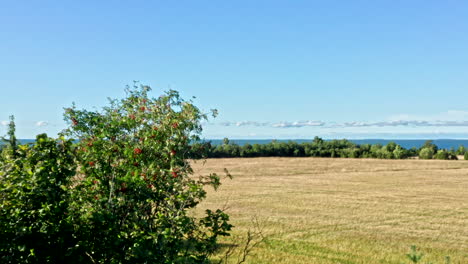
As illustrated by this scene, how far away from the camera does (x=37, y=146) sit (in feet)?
18.3

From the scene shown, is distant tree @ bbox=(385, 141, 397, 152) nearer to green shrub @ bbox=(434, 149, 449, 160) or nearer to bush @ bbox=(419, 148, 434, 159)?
bush @ bbox=(419, 148, 434, 159)

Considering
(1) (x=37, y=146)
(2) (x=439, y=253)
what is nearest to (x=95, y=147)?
(1) (x=37, y=146)

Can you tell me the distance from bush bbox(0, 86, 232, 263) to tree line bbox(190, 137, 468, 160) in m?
74.2

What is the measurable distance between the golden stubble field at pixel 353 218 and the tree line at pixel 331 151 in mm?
37673

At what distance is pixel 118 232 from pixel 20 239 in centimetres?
122

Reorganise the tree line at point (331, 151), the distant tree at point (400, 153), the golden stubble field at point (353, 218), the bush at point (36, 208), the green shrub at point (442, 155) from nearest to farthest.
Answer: the bush at point (36, 208), the golden stubble field at point (353, 218), the green shrub at point (442, 155), the distant tree at point (400, 153), the tree line at point (331, 151)

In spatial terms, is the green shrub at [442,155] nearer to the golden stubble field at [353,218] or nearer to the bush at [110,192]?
the golden stubble field at [353,218]

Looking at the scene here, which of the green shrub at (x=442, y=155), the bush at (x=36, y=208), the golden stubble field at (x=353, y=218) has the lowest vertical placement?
the golden stubble field at (x=353, y=218)

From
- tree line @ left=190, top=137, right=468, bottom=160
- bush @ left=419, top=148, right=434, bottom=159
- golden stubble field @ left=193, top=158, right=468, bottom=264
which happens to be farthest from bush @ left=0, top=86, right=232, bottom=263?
bush @ left=419, top=148, right=434, bottom=159

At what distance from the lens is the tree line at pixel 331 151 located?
8325cm

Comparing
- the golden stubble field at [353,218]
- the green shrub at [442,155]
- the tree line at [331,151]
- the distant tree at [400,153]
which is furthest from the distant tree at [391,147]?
the golden stubble field at [353,218]

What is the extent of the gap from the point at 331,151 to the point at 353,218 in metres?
66.8

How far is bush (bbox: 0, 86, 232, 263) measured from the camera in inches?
210

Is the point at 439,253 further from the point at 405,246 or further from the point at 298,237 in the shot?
the point at 298,237
